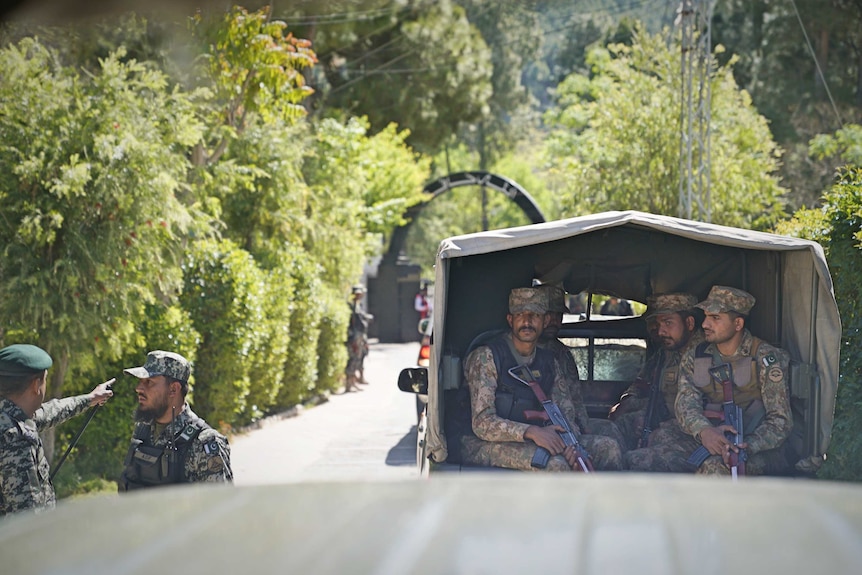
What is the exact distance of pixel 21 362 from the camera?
214 inches

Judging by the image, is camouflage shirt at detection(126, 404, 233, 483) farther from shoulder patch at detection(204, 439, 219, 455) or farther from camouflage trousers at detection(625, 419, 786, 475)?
camouflage trousers at detection(625, 419, 786, 475)

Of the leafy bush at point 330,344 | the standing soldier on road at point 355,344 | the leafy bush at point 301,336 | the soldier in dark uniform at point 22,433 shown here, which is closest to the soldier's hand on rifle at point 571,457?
the soldier in dark uniform at point 22,433

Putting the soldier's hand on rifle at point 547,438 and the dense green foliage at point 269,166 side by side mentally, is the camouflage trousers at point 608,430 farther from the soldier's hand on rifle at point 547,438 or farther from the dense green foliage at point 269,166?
the dense green foliage at point 269,166

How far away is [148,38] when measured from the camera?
20.3 m

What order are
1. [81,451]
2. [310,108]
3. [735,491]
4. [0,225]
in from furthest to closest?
[310,108], [81,451], [0,225], [735,491]

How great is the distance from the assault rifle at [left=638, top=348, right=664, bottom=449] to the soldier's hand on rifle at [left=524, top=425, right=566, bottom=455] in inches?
35.6

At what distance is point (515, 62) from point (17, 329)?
1899 inches

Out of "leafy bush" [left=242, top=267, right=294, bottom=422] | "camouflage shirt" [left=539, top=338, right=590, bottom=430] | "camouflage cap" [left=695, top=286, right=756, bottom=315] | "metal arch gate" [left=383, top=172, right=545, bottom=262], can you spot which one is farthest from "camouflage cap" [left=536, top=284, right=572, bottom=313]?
"metal arch gate" [left=383, top=172, right=545, bottom=262]

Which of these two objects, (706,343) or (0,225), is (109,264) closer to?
(0,225)

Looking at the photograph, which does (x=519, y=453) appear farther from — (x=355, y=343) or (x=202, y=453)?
(x=355, y=343)

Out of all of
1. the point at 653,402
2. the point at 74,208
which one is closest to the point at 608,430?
the point at 653,402

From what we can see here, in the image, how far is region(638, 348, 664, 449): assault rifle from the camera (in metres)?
7.21

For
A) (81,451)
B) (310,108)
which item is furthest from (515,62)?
(81,451)

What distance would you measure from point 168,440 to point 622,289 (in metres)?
3.95
